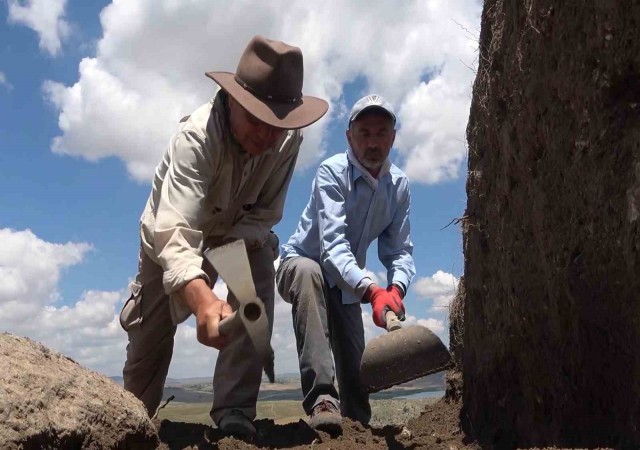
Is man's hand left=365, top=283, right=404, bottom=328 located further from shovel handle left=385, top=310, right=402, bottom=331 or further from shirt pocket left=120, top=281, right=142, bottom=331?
shirt pocket left=120, top=281, right=142, bottom=331

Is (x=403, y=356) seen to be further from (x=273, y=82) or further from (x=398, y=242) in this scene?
(x=273, y=82)

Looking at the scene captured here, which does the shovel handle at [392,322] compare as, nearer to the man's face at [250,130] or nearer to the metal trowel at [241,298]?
the metal trowel at [241,298]

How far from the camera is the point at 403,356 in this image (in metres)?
3.60

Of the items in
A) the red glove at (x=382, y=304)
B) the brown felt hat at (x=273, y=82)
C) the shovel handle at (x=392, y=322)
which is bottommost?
the shovel handle at (x=392, y=322)

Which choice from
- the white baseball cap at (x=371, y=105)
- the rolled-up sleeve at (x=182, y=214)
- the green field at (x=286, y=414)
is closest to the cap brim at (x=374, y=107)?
the white baseball cap at (x=371, y=105)

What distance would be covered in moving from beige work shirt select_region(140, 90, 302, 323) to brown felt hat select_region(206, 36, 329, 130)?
0.20 metres

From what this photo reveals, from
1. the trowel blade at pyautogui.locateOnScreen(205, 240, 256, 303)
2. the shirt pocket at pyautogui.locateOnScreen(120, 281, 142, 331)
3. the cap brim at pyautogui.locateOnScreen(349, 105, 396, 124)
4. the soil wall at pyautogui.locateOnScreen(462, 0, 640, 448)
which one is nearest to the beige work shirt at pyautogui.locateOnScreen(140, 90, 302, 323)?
the trowel blade at pyautogui.locateOnScreen(205, 240, 256, 303)

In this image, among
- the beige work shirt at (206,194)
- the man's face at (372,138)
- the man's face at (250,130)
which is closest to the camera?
the beige work shirt at (206,194)

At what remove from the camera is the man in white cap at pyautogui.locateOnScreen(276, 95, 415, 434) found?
3965 mm

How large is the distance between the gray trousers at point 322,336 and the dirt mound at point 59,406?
3.93 feet

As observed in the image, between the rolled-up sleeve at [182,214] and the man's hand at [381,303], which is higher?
the rolled-up sleeve at [182,214]

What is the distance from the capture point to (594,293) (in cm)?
272

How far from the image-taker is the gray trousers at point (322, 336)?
3.89m

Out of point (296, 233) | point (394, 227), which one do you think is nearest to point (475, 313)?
point (394, 227)
